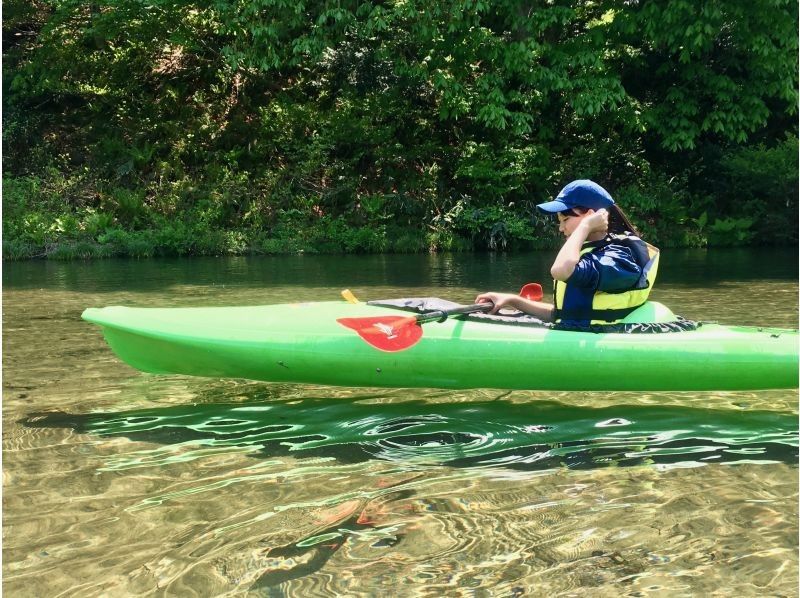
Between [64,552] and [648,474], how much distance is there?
1.98 m

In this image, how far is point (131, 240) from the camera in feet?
43.8

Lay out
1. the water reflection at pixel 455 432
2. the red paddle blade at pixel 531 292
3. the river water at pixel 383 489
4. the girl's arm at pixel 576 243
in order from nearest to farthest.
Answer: the river water at pixel 383 489 < the water reflection at pixel 455 432 < the girl's arm at pixel 576 243 < the red paddle blade at pixel 531 292

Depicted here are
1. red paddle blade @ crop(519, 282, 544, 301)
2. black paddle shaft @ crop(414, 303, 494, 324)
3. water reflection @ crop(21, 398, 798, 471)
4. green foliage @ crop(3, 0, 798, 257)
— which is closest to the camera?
water reflection @ crop(21, 398, 798, 471)

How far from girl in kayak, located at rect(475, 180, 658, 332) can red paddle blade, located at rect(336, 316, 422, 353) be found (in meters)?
0.67

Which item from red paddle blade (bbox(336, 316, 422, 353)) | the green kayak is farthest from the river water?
red paddle blade (bbox(336, 316, 422, 353))

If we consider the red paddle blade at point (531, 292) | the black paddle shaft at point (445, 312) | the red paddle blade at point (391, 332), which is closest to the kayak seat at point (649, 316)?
the red paddle blade at point (531, 292)

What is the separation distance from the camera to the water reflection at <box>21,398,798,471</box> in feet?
11.5

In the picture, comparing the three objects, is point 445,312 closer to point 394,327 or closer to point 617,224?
point 394,327

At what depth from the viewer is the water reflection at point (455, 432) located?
349 cm

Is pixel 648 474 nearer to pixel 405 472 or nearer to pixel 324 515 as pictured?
pixel 405 472

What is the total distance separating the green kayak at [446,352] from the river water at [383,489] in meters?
0.16

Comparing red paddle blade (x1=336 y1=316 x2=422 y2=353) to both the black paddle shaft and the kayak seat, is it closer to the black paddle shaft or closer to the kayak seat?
the black paddle shaft

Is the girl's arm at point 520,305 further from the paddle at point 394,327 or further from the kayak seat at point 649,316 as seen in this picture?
the kayak seat at point 649,316

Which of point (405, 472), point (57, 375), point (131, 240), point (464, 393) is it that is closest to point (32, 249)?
point (131, 240)
